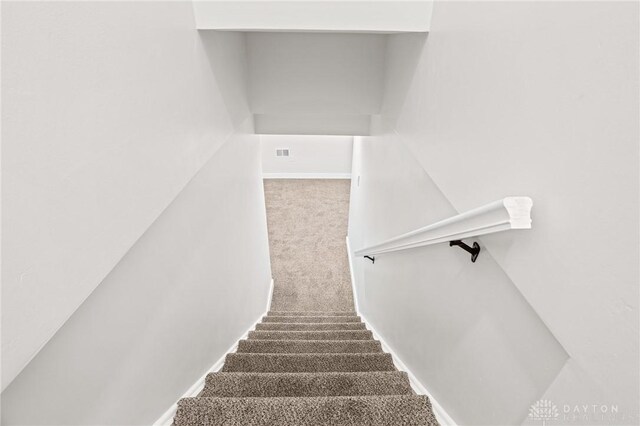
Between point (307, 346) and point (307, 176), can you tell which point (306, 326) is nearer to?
point (307, 346)

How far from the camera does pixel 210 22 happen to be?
4.67 feet

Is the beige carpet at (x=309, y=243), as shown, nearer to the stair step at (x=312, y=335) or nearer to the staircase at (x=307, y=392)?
the stair step at (x=312, y=335)

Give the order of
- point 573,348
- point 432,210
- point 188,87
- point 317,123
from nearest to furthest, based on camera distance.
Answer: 1. point 573,348
2. point 188,87
3. point 432,210
4. point 317,123

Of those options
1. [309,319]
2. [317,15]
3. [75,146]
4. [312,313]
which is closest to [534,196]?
[75,146]

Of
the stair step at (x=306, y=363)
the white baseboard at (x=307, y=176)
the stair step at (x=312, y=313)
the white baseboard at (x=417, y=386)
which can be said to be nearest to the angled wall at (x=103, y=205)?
the stair step at (x=306, y=363)

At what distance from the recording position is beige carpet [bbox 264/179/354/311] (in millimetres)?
4867

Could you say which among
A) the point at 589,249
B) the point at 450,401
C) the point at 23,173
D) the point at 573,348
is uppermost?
the point at 23,173

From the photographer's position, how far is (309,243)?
577 centimetres

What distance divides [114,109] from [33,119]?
0.85 ft

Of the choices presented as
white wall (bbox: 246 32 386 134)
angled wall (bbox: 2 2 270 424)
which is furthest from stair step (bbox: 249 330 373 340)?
white wall (bbox: 246 32 386 134)

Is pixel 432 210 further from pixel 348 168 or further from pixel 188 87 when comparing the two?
pixel 348 168

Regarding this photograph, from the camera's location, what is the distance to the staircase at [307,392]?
128 cm

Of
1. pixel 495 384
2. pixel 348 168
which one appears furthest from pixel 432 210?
pixel 348 168

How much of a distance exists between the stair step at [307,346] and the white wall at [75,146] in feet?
5.07
